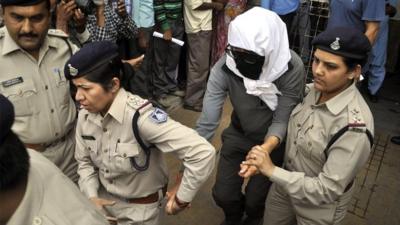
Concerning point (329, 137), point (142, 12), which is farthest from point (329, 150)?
point (142, 12)

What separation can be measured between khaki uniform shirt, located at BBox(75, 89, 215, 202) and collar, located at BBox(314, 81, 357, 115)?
0.64 m

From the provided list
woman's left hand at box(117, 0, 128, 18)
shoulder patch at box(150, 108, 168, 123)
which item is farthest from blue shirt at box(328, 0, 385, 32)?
shoulder patch at box(150, 108, 168, 123)

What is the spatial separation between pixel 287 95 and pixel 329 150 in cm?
52

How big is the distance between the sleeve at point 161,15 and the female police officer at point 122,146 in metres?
2.33

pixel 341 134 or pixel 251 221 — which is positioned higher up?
pixel 341 134

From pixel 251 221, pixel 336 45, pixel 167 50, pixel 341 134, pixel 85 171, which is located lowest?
pixel 251 221

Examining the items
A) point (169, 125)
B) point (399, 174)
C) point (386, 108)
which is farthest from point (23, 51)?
point (386, 108)

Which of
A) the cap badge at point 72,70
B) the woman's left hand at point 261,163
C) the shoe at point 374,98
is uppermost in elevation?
the cap badge at point 72,70

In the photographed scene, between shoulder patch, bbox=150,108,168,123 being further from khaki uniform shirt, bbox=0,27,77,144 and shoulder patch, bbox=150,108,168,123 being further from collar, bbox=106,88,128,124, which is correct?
khaki uniform shirt, bbox=0,27,77,144

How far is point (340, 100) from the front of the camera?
2.00m

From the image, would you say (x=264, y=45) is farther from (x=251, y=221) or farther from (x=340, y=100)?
(x=251, y=221)

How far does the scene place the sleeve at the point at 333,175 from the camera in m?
1.91

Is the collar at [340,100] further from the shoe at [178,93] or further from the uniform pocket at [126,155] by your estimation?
the shoe at [178,93]

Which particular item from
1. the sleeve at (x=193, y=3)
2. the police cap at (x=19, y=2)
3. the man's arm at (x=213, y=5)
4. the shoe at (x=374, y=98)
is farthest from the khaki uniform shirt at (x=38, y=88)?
the shoe at (x=374, y=98)
